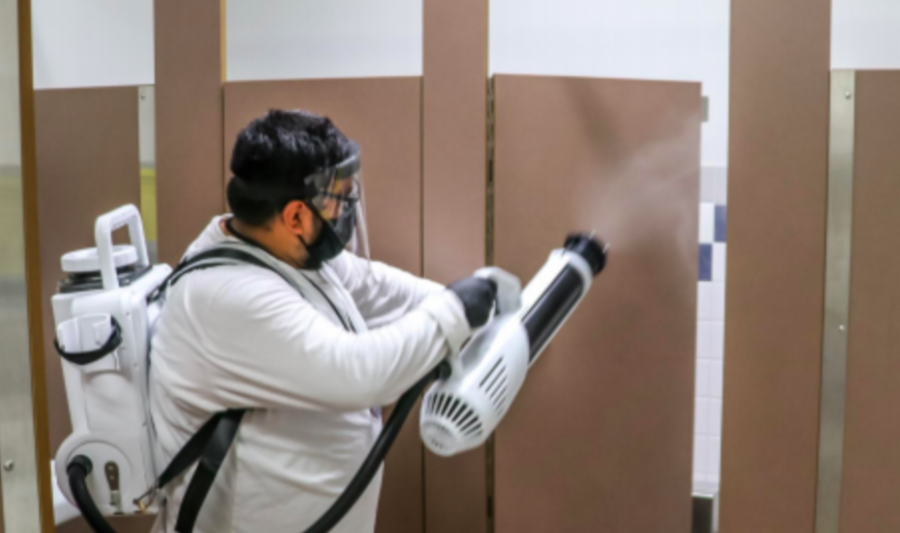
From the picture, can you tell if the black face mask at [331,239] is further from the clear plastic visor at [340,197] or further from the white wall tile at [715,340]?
the white wall tile at [715,340]

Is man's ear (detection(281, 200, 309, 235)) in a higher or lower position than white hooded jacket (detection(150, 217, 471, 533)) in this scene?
higher

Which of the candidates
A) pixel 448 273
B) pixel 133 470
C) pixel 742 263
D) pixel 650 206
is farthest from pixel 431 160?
pixel 133 470

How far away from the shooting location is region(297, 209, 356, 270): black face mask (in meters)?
1.64

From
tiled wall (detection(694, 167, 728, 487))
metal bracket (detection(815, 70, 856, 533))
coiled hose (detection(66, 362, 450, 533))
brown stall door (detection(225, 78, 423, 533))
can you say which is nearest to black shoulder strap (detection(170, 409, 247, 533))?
coiled hose (detection(66, 362, 450, 533))

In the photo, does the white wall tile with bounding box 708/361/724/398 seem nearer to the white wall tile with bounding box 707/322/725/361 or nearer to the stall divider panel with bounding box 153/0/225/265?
the white wall tile with bounding box 707/322/725/361

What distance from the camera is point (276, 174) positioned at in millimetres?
1575

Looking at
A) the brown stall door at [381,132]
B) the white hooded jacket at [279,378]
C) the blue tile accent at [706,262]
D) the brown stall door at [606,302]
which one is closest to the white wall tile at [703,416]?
the blue tile accent at [706,262]

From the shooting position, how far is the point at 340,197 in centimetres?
163

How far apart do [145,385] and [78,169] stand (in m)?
0.86

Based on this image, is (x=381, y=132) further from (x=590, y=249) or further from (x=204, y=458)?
(x=204, y=458)

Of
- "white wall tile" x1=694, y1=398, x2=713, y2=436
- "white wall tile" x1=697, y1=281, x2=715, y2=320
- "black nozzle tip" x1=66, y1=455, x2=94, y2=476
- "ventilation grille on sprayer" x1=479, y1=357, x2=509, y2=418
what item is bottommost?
"white wall tile" x1=694, y1=398, x2=713, y2=436

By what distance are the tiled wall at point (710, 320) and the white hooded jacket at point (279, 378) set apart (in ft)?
5.61

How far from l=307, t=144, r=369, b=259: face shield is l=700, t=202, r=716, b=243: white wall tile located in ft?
5.80

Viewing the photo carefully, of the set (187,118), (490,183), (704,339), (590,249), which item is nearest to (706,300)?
(704,339)
